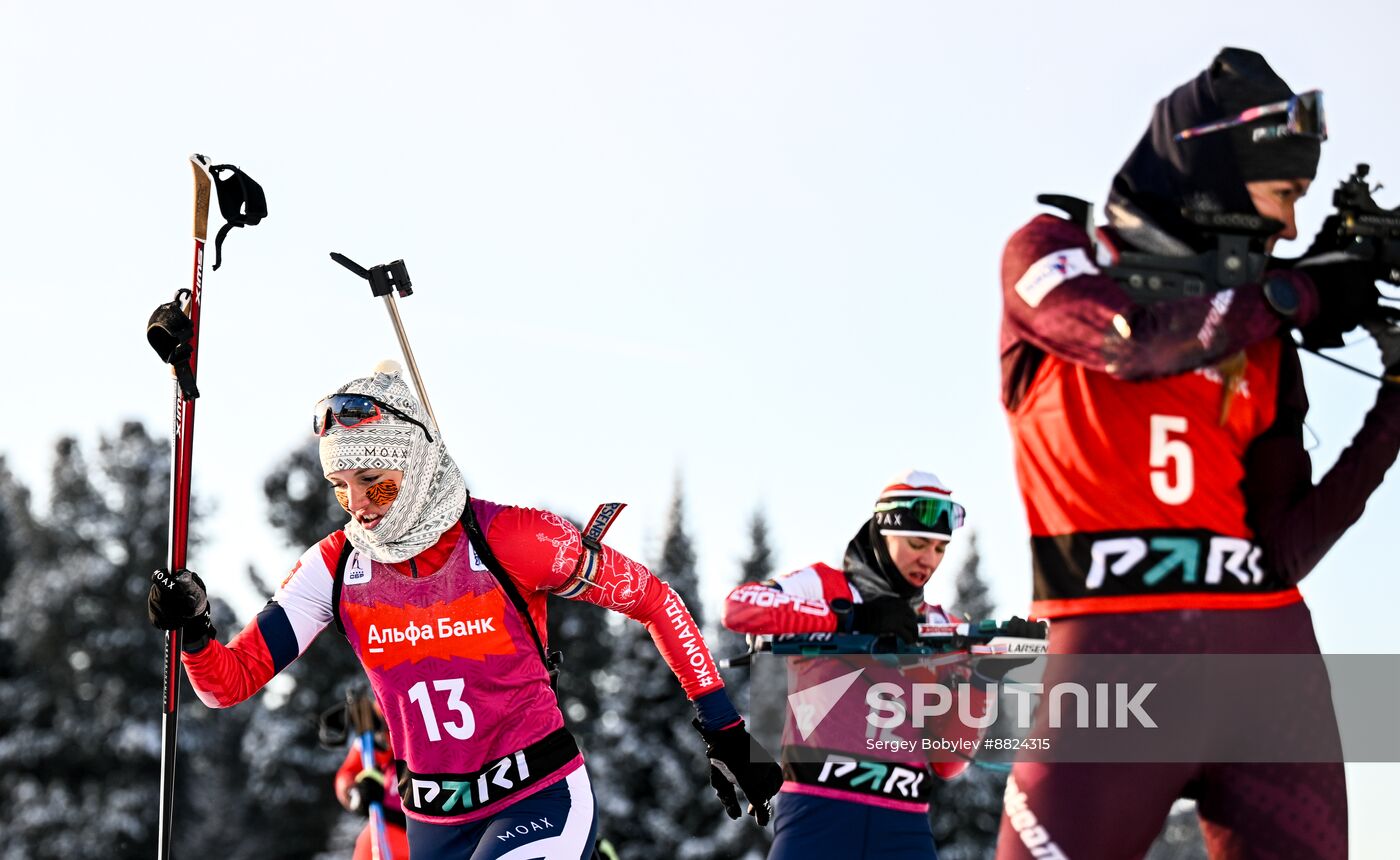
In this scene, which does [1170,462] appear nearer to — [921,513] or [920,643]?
[920,643]

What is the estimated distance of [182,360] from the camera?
720 centimetres

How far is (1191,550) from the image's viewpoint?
4.20m

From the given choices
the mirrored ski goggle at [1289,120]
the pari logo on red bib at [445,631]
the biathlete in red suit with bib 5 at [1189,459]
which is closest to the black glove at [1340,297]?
the biathlete in red suit with bib 5 at [1189,459]

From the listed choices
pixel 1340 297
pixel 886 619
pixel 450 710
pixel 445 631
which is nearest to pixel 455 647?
pixel 445 631

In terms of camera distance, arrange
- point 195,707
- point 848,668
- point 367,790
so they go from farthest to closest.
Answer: point 195,707 < point 367,790 < point 848,668

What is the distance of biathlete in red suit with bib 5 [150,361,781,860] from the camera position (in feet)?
20.7

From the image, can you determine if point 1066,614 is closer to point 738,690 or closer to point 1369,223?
point 1369,223

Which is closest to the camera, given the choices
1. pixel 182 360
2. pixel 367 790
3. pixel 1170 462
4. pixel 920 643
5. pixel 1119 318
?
pixel 1119 318

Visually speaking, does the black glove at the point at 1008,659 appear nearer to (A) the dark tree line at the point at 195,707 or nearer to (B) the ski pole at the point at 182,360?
(B) the ski pole at the point at 182,360

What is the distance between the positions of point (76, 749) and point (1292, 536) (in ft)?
150

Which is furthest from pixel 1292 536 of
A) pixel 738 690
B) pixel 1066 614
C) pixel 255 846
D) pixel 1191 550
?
pixel 255 846

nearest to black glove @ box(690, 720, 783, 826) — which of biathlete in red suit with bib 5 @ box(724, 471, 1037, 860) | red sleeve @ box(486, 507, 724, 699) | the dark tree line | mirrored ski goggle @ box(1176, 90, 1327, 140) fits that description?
red sleeve @ box(486, 507, 724, 699)

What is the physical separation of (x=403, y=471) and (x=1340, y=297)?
3412mm

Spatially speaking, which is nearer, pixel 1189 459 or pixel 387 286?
pixel 1189 459
